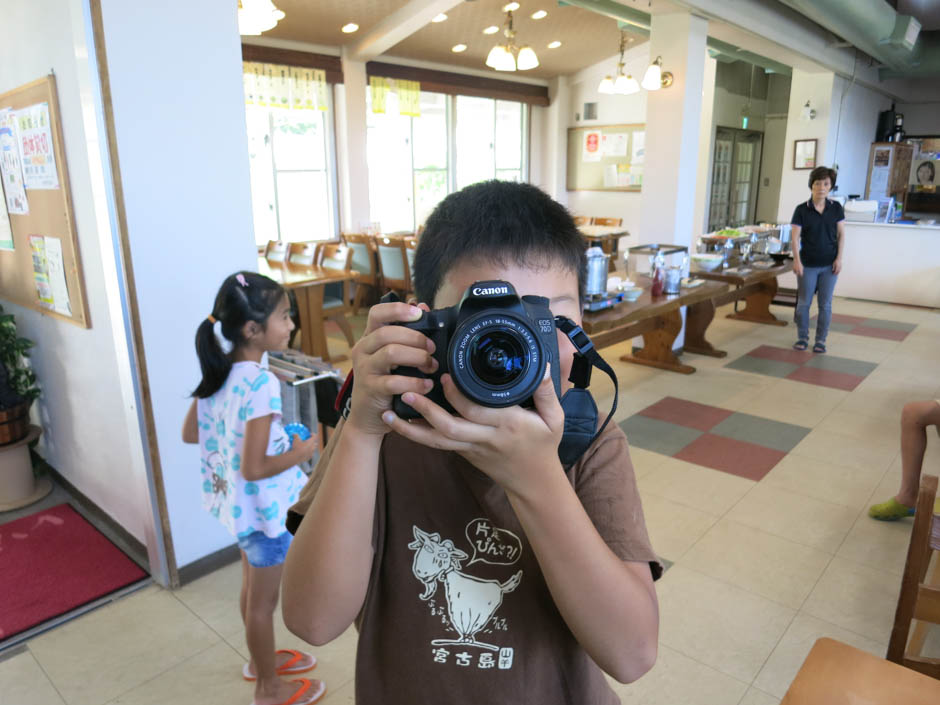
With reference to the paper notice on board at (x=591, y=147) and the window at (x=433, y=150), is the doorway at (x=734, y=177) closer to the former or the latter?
the paper notice on board at (x=591, y=147)

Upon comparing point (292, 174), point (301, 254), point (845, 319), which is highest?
point (292, 174)

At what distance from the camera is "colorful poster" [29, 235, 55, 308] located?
7.80ft

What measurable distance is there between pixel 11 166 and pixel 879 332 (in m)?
6.50

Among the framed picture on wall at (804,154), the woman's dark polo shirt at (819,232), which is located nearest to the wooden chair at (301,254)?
the woman's dark polo shirt at (819,232)

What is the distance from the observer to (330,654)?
1.89 m

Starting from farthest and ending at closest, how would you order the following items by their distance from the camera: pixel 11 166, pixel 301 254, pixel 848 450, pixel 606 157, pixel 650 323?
pixel 606 157 → pixel 301 254 → pixel 650 323 → pixel 848 450 → pixel 11 166

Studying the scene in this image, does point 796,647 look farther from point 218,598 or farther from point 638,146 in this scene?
point 638,146

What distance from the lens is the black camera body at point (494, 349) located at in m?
0.60

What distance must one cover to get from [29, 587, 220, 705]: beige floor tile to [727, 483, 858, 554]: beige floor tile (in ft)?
6.95

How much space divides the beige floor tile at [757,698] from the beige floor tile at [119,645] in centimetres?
155

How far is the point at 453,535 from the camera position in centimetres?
77

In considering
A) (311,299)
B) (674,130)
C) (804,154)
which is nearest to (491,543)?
(311,299)

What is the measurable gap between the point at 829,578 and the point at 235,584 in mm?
2103

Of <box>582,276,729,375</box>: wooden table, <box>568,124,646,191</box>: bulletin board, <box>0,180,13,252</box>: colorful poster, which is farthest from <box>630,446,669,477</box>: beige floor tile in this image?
<box>568,124,646,191</box>: bulletin board
